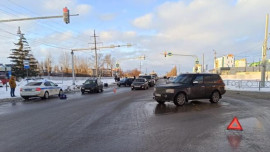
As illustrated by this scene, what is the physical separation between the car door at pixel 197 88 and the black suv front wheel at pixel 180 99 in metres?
0.47

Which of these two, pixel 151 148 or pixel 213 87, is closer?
pixel 151 148

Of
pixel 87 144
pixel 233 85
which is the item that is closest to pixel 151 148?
pixel 87 144

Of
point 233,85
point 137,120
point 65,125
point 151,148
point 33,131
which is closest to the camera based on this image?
point 151,148

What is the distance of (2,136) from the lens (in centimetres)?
586

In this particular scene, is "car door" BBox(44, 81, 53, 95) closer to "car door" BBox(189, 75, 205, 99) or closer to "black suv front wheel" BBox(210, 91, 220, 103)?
"car door" BBox(189, 75, 205, 99)

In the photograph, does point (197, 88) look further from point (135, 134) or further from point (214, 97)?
point (135, 134)

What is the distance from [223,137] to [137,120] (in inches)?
125

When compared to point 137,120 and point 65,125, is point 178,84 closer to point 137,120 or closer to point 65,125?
point 137,120

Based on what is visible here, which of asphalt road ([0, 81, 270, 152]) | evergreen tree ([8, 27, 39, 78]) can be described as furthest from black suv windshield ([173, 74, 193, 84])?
evergreen tree ([8, 27, 39, 78])

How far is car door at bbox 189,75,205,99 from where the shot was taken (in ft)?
37.1

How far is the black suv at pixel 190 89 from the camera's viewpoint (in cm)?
1094

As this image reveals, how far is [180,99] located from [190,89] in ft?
2.74

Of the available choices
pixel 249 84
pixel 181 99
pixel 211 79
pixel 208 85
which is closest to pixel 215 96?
pixel 208 85

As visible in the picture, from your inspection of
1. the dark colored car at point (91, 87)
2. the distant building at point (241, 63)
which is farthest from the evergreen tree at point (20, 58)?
the distant building at point (241, 63)
